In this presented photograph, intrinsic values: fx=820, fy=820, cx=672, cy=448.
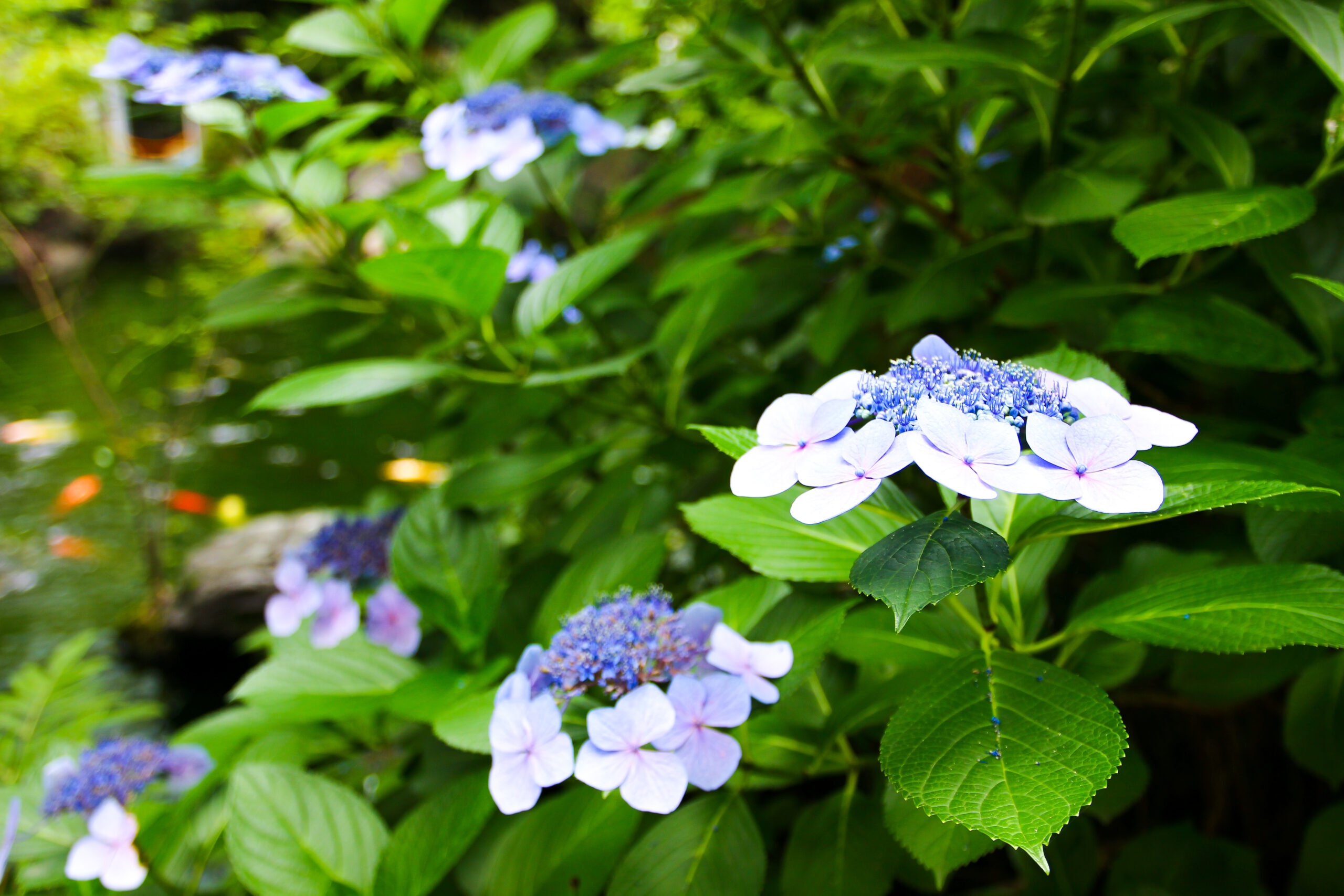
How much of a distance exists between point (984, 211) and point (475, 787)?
3.04ft

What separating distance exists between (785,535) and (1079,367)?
0.25m

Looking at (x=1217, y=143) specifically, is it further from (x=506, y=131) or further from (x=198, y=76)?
(x=198, y=76)

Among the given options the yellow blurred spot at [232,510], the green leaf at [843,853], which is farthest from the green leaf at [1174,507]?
the yellow blurred spot at [232,510]

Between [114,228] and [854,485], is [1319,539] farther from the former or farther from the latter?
[114,228]

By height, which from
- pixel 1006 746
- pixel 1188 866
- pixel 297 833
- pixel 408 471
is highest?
pixel 1006 746

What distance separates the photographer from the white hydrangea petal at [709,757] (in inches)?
20.9

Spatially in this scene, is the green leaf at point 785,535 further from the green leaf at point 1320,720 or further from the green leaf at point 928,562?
the green leaf at point 1320,720

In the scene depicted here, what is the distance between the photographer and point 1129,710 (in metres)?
1.24

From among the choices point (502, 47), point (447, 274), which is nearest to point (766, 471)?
point (447, 274)

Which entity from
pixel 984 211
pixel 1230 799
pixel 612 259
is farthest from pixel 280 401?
pixel 1230 799

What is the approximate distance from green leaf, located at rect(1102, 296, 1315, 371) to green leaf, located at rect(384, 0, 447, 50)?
98cm

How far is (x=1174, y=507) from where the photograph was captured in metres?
0.46

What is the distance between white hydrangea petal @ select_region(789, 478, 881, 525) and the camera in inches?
15.8

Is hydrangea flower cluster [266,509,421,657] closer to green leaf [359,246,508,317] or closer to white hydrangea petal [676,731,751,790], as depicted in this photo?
green leaf [359,246,508,317]
